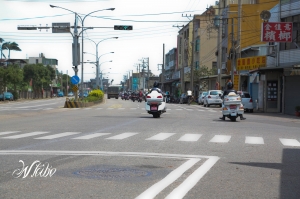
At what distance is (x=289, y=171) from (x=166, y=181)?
286 centimetres

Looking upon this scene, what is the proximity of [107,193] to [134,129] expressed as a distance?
38.1ft

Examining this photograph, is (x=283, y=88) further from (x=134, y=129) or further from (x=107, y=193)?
(x=107, y=193)

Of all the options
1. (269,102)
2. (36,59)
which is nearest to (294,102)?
(269,102)

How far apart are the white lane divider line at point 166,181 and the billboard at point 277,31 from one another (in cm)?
2684

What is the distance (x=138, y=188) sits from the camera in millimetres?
7688

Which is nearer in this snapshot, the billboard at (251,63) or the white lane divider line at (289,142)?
the white lane divider line at (289,142)

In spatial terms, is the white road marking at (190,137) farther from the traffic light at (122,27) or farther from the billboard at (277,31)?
the billboard at (277,31)

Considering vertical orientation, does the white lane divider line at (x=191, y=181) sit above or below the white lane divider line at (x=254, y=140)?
above

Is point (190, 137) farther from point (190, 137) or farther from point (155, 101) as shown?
point (155, 101)

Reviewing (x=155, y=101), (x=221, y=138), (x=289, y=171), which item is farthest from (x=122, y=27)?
(x=289, y=171)

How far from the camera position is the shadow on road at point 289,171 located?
25.3 feet

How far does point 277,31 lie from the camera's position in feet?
117

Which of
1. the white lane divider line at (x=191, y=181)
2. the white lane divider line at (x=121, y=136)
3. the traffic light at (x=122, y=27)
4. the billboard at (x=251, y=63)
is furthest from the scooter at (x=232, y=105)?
the billboard at (x=251, y=63)

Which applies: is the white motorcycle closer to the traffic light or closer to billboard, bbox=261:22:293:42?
the traffic light
